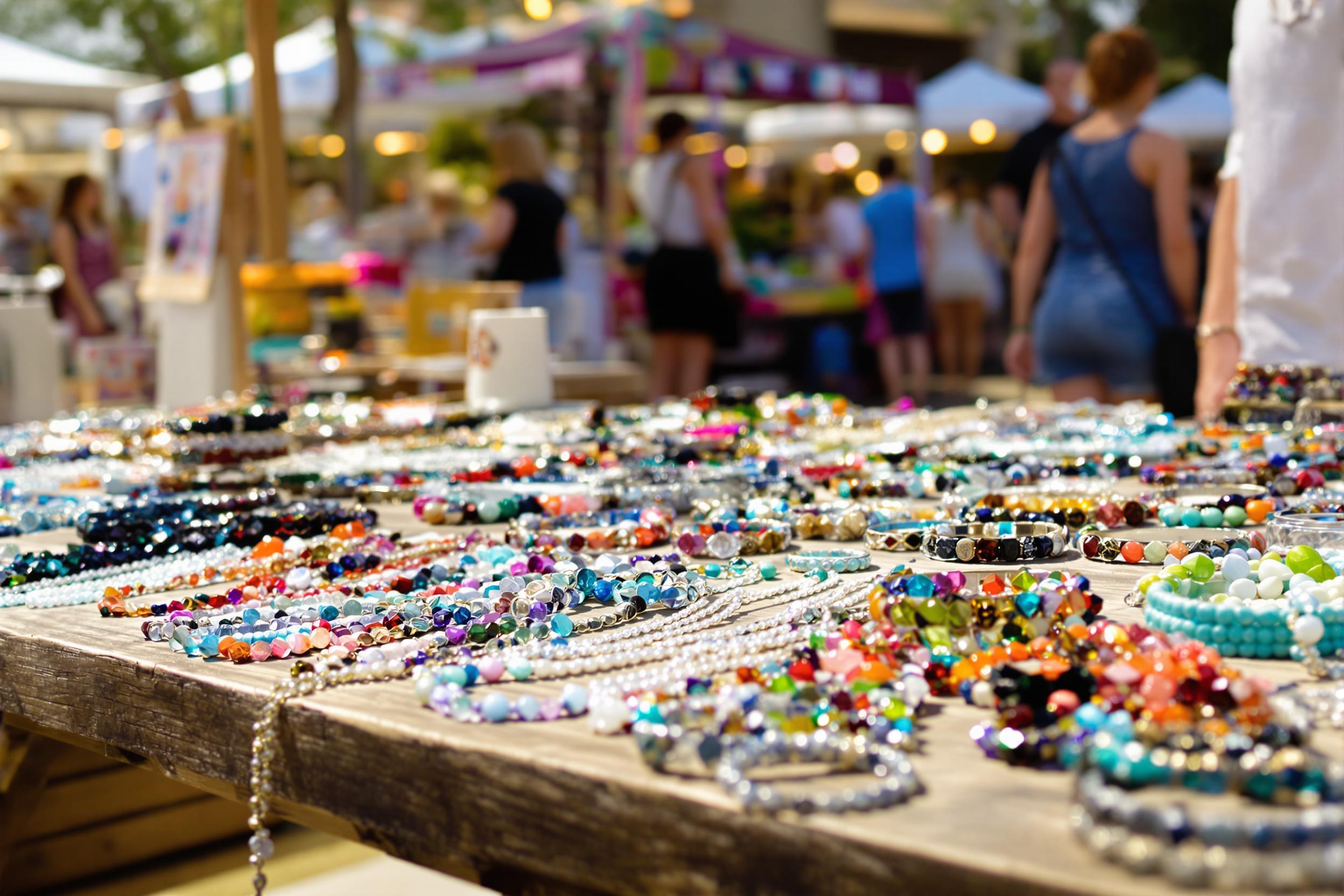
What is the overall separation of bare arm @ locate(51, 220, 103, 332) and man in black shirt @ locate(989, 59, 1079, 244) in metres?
5.42

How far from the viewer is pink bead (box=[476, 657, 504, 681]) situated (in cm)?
100

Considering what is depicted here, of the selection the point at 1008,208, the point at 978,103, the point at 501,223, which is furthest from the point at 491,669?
the point at 978,103

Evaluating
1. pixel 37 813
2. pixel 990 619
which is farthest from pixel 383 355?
pixel 990 619

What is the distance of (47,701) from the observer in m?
1.23

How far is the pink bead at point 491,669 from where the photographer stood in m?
1.00

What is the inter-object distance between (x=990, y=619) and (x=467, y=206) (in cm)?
1430

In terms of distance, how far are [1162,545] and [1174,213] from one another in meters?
2.36

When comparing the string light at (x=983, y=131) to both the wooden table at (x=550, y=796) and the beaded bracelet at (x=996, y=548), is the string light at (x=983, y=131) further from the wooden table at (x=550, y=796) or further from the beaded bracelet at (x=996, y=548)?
the wooden table at (x=550, y=796)

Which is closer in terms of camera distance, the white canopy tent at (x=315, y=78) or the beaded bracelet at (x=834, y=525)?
the beaded bracelet at (x=834, y=525)

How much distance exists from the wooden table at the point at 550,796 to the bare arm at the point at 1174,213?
2472mm

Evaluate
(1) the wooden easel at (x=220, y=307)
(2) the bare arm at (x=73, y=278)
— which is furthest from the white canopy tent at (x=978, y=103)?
(1) the wooden easel at (x=220, y=307)

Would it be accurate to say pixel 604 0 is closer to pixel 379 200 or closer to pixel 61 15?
pixel 379 200

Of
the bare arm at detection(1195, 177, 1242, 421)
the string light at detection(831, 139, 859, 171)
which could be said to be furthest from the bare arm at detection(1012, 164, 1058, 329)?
the string light at detection(831, 139, 859, 171)

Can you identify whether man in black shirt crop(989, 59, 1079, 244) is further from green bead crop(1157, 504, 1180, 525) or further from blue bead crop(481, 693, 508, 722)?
blue bead crop(481, 693, 508, 722)
